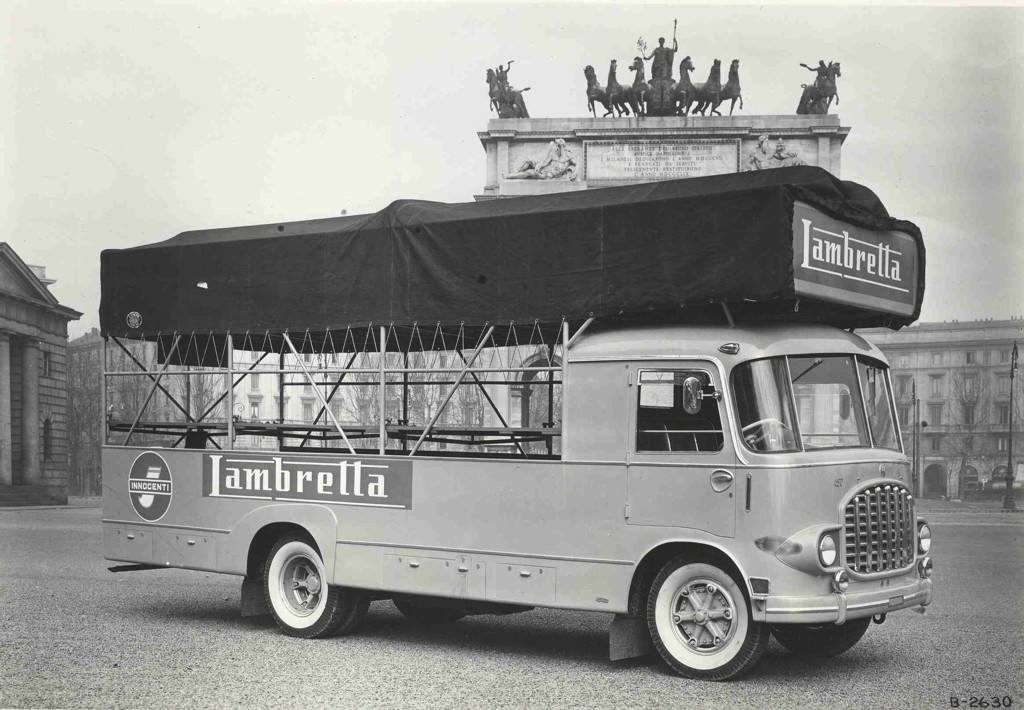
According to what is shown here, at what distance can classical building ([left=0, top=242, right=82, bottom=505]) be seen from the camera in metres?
51.9

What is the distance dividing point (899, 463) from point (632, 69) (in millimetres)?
44532

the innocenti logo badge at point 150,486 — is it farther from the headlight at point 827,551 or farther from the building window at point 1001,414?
the building window at point 1001,414

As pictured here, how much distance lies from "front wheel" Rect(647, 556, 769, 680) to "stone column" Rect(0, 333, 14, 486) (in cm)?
4854

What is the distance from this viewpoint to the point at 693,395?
930 centimetres

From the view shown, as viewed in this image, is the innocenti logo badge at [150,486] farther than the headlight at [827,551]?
Yes

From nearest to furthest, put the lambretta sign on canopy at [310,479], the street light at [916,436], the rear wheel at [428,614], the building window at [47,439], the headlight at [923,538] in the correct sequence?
the headlight at [923,538], the lambretta sign on canopy at [310,479], the rear wheel at [428,614], the street light at [916,436], the building window at [47,439]

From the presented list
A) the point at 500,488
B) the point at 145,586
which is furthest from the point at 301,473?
the point at 145,586

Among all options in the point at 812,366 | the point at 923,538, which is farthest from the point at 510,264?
the point at 923,538

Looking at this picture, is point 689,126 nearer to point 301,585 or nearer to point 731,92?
point 731,92

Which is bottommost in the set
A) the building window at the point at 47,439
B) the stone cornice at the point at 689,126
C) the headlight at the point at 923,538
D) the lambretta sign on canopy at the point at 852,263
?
the building window at the point at 47,439

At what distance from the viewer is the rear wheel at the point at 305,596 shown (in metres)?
11.4

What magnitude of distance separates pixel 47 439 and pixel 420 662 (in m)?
54.3

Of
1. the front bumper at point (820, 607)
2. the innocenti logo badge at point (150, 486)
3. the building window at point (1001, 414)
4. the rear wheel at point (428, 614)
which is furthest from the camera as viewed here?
the building window at point (1001, 414)

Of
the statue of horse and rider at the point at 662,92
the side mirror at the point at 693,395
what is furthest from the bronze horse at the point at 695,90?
the side mirror at the point at 693,395
